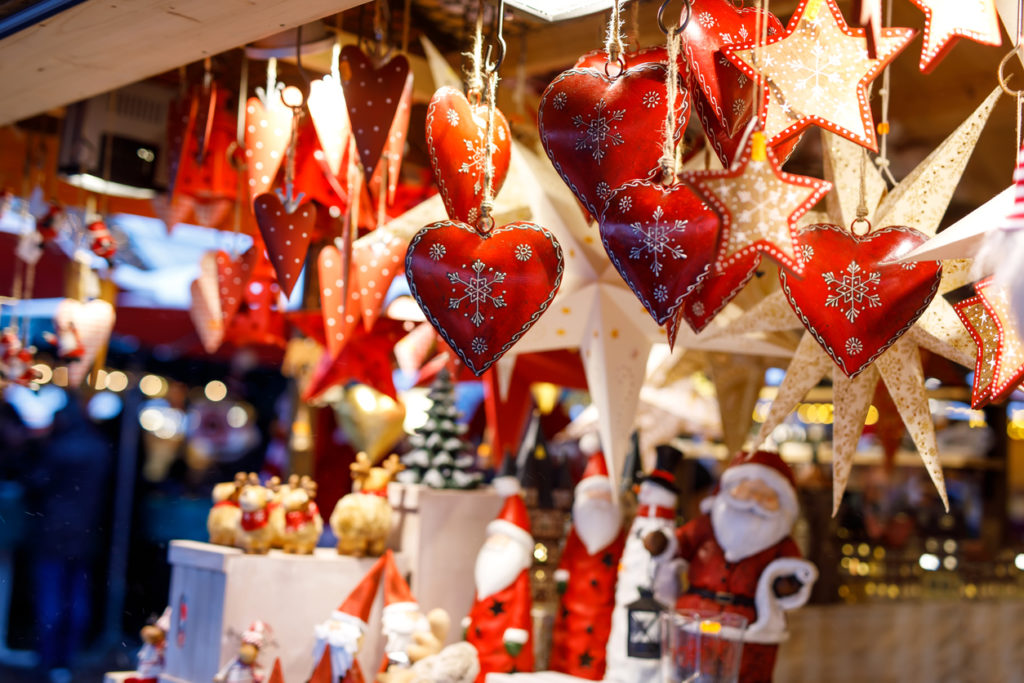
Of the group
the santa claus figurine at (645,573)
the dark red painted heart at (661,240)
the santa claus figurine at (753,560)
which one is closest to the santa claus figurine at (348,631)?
the santa claus figurine at (645,573)

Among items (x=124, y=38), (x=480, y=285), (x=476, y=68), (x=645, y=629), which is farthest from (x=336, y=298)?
(x=645, y=629)

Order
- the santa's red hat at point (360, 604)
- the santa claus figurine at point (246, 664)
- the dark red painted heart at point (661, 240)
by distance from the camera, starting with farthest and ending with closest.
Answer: the santa's red hat at point (360, 604) < the santa claus figurine at point (246, 664) < the dark red painted heart at point (661, 240)

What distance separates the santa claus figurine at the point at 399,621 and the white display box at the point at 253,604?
110 millimetres

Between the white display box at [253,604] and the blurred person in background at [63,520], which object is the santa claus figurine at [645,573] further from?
the blurred person in background at [63,520]

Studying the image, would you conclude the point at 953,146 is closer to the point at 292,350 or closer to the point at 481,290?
the point at 481,290

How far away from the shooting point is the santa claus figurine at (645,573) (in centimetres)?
285

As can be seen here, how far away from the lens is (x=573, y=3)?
1902 millimetres

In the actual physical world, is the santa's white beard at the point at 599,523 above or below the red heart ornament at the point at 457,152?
below

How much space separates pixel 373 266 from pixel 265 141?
409 millimetres

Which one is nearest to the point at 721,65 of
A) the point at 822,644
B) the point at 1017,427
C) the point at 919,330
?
the point at 919,330

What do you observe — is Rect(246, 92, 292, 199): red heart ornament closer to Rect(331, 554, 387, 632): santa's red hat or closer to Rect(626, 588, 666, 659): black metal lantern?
Rect(331, 554, 387, 632): santa's red hat

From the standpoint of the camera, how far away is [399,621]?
2857mm

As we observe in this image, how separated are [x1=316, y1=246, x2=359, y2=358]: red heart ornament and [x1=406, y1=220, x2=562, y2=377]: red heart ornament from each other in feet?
3.46

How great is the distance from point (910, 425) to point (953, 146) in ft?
1.72
